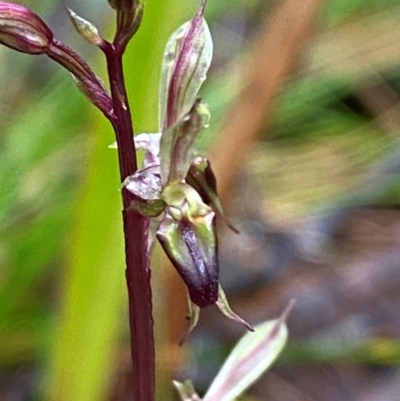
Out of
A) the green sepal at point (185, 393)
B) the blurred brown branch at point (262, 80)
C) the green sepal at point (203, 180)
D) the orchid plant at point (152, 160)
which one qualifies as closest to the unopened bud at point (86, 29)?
the orchid plant at point (152, 160)

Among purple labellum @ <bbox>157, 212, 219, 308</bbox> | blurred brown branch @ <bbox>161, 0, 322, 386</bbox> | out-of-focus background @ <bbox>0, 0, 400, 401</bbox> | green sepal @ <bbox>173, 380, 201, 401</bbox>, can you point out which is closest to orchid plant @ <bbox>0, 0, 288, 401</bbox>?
purple labellum @ <bbox>157, 212, 219, 308</bbox>

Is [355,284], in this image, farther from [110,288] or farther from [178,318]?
[110,288]

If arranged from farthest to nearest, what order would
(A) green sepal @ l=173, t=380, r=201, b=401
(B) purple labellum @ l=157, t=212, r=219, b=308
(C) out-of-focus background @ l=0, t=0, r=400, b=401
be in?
(C) out-of-focus background @ l=0, t=0, r=400, b=401 → (A) green sepal @ l=173, t=380, r=201, b=401 → (B) purple labellum @ l=157, t=212, r=219, b=308

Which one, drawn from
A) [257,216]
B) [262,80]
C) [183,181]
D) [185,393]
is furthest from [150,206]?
[257,216]

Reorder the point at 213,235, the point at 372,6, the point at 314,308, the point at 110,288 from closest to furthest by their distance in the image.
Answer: the point at 213,235, the point at 110,288, the point at 314,308, the point at 372,6

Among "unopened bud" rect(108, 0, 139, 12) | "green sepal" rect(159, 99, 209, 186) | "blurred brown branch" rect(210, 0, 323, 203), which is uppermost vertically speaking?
"unopened bud" rect(108, 0, 139, 12)

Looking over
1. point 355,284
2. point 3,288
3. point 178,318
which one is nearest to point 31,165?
point 3,288

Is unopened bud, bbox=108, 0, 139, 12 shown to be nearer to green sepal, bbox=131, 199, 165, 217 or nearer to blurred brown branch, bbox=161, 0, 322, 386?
green sepal, bbox=131, 199, 165, 217
